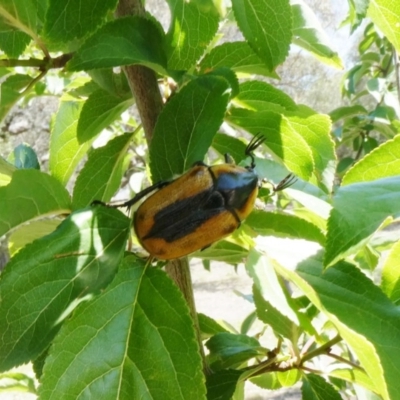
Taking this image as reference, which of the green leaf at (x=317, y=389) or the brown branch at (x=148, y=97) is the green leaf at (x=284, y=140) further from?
the green leaf at (x=317, y=389)

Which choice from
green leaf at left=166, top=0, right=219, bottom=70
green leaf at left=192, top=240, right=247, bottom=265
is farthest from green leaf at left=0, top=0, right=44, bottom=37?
green leaf at left=192, top=240, right=247, bottom=265

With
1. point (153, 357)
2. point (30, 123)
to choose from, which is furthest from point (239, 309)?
point (30, 123)

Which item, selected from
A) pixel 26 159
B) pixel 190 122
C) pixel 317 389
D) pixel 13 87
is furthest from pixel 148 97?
pixel 317 389

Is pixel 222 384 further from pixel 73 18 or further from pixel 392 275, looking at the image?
pixel 73 18

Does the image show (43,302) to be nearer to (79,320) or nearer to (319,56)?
(79,320)

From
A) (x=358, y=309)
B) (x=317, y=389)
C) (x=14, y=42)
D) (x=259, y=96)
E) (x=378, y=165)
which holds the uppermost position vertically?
(x=14, y=42)
